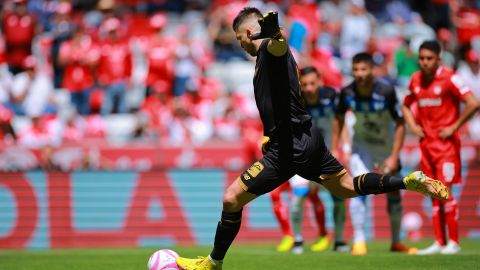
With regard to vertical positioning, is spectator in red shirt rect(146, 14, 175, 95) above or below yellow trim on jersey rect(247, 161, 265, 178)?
above

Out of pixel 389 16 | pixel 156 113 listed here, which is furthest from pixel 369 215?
pixel 389 16

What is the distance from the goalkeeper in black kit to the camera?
775 cm

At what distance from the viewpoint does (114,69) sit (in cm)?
1998

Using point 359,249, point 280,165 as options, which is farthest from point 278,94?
point 359,249

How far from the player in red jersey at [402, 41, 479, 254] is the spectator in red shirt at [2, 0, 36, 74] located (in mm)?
12259

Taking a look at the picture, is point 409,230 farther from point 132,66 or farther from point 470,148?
point 132,66

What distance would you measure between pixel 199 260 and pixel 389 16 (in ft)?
49.6

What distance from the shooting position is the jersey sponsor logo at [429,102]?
36.1 ft

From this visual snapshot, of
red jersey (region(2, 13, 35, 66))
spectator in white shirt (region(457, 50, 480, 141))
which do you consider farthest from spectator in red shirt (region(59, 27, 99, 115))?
spectator in white shirt (region(457, 50, 480, 141))

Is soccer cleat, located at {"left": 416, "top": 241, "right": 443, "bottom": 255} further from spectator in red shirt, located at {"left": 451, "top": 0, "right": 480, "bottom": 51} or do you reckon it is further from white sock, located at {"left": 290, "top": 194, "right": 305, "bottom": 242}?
spectator in red shirt, located at {"left": 451, "top": 0, "right": 480, "bottom": 51}

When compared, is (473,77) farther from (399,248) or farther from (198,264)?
(198,264)

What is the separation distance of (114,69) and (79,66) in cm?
83

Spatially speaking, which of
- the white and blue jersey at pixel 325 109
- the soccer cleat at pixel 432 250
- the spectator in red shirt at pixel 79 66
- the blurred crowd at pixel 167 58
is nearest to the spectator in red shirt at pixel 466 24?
the blurred crowd at pixel 167 58

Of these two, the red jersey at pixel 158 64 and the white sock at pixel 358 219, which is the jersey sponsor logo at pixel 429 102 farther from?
the red jersey at pixel 158 64
